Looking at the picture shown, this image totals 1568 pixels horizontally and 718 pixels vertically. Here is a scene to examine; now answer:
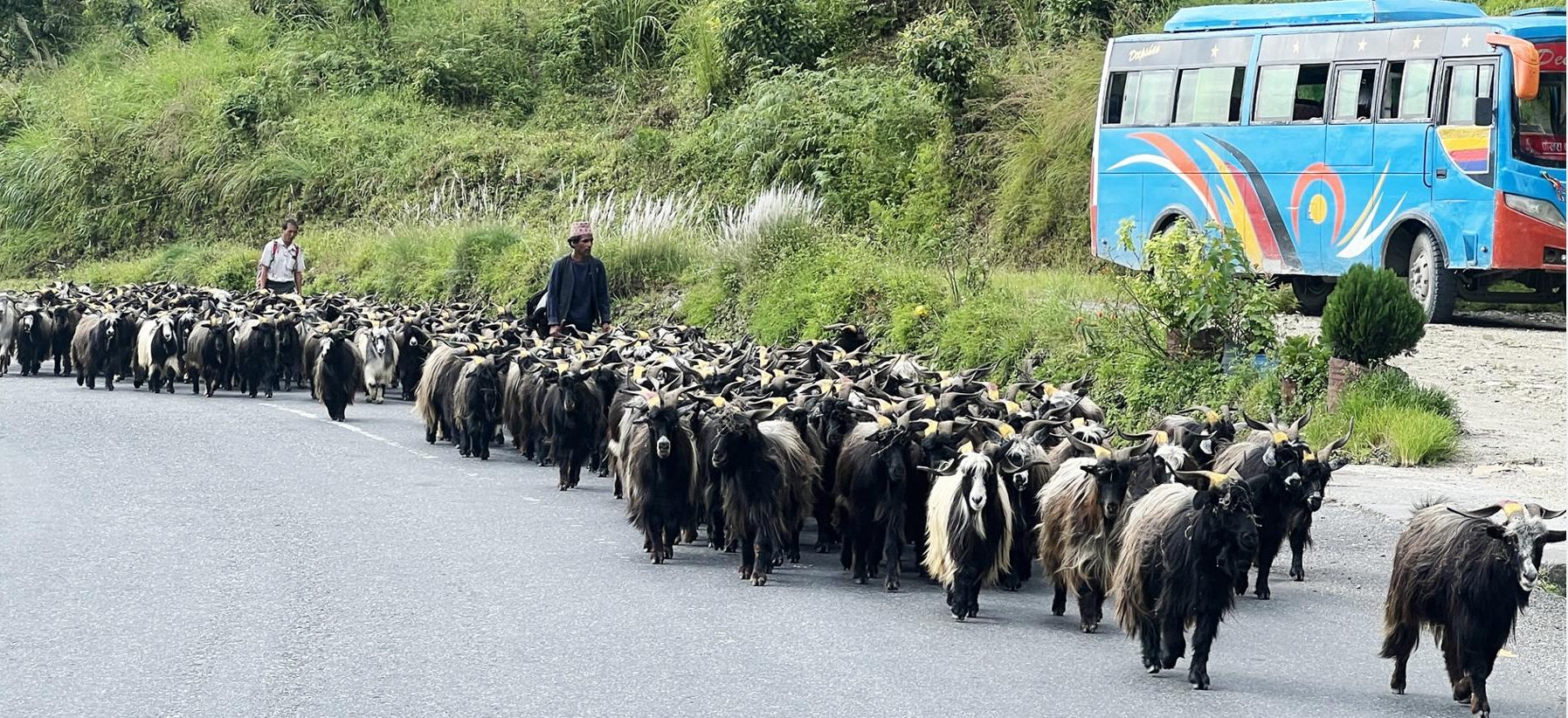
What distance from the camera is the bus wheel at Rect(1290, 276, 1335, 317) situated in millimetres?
23344

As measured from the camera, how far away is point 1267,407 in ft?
49.7

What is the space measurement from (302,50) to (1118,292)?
29.8 metres

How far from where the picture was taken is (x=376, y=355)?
20.4 meters

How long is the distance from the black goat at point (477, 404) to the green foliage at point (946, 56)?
16176 mm

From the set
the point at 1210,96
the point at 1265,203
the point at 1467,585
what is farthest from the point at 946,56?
the point at 1467,585

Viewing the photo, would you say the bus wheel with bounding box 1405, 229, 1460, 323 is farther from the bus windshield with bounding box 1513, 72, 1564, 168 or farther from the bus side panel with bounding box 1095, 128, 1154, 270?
the bus side panel with bounding box 1095, 128, 1154, 270

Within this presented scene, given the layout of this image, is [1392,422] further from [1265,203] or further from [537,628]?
[1265,203]

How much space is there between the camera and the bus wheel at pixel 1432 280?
20.5 metres

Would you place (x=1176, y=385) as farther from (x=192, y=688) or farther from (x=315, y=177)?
(x=315, y=177)

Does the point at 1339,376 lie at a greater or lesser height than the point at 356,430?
greater

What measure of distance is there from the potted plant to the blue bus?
4.90 meters

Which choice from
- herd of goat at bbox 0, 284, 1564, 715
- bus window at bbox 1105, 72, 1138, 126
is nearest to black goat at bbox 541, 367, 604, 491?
herd of goat at bbox 0, 284, 1564, 715

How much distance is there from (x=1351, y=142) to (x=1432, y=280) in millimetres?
1862

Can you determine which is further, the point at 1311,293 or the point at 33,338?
the point at 33,338
